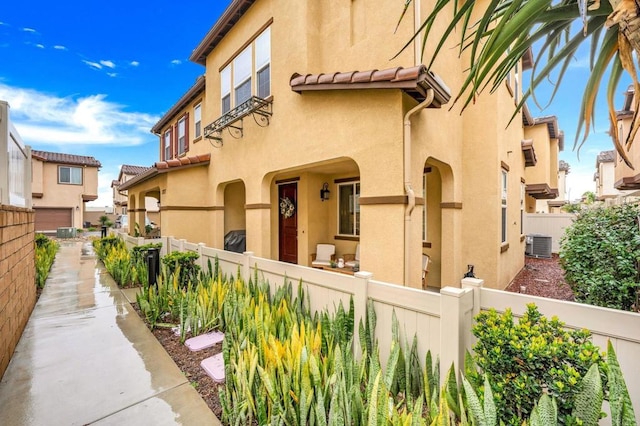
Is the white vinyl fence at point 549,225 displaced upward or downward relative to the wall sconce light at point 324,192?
downward

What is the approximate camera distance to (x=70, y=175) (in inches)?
1115

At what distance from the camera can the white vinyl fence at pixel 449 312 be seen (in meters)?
2.13

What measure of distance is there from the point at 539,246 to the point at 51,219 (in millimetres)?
39421

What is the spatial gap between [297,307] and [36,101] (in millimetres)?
26054

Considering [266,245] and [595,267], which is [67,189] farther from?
[595,267]

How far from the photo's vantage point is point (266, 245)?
7832 millimetres

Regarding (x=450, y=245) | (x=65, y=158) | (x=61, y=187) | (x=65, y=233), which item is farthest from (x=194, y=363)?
(x=65, y=158)

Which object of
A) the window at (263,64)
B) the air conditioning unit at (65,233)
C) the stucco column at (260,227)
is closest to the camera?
the window at (263,64)

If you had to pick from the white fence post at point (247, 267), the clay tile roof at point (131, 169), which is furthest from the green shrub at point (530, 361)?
the clay tile roof at point (131, 169)

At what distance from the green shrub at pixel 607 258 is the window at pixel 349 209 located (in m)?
5.13

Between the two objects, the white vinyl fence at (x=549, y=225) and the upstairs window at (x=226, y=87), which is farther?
the white vinyl fence at (x=549, y=225)

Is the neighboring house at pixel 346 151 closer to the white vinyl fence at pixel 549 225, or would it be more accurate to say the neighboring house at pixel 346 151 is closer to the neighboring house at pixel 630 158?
the neighboring house at pixel 630 158

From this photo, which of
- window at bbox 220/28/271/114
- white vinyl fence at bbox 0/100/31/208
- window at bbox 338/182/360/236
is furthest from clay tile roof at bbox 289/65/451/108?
white vinyl fence at bbox 0/100/31/208

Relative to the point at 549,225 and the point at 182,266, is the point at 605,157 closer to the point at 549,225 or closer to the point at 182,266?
the point at 549,225
